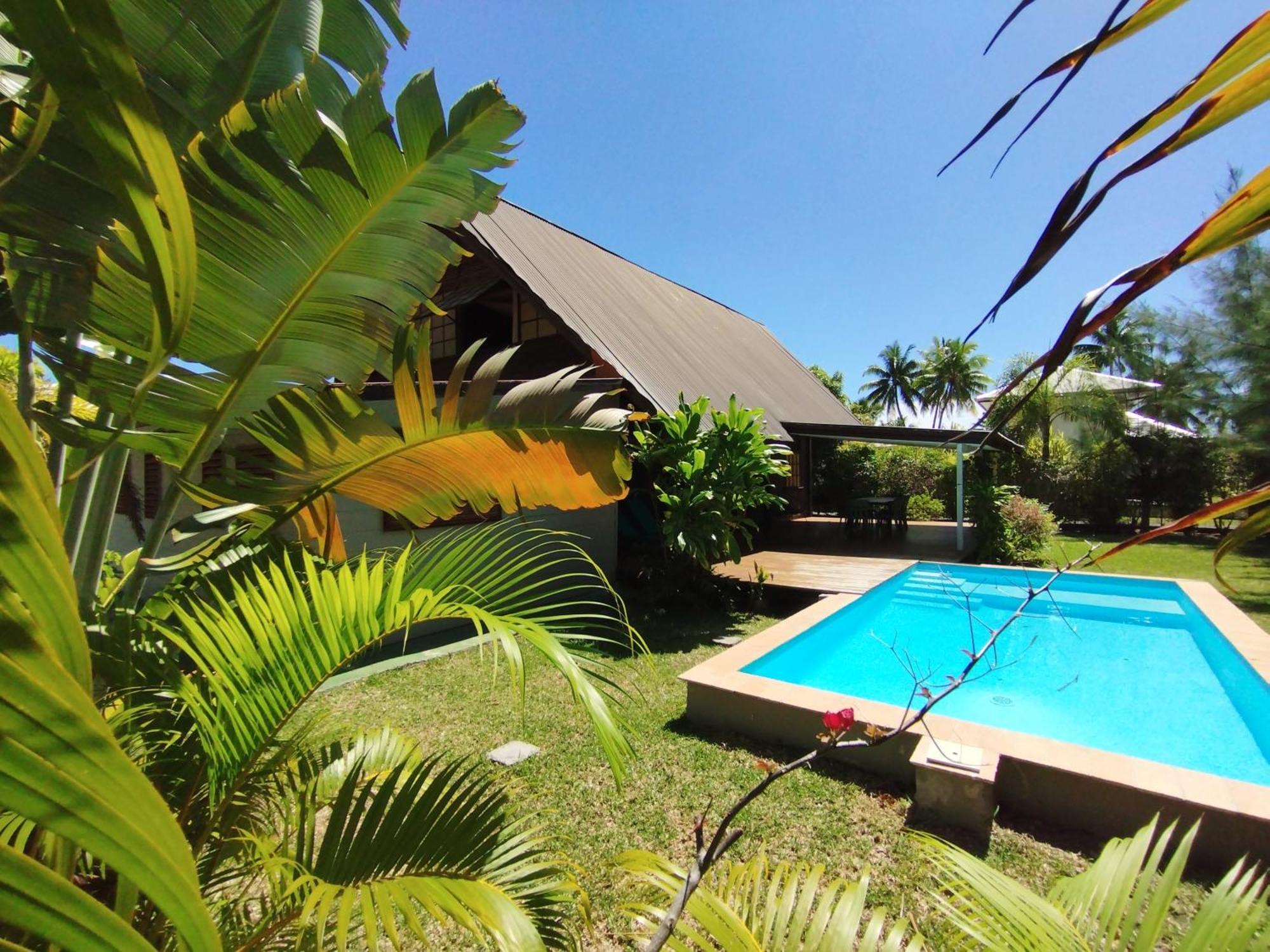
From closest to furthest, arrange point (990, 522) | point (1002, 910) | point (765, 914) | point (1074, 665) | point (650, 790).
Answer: point (1002, 910), point (765, 914), point (650, 790), point (1074, 665), point (990, 522)

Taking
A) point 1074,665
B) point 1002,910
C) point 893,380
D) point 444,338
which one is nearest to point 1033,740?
point 1002,910

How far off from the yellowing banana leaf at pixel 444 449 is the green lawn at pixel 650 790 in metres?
0.83

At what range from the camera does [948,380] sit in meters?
43.0

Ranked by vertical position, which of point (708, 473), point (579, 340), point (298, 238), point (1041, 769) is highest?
point (579, 340)

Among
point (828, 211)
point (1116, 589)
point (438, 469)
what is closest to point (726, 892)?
point (438, 469)

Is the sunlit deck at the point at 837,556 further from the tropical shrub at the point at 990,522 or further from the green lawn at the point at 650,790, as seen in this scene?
the green lawn at the point at 650,790

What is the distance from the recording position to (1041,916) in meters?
1.59

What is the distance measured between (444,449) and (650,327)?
1103cm

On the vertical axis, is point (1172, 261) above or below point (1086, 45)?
below

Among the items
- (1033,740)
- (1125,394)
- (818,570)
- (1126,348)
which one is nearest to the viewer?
(1033,740)

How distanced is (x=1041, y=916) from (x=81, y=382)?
2.94 meters

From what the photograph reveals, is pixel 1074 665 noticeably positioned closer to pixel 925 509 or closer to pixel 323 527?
pixel 323 527

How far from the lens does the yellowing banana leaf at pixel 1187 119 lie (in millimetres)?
617

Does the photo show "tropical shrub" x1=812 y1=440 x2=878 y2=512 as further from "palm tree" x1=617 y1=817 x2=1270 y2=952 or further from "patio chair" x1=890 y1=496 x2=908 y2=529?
"palm tree" x1=617 y1=817 x2=1270 y2=952
